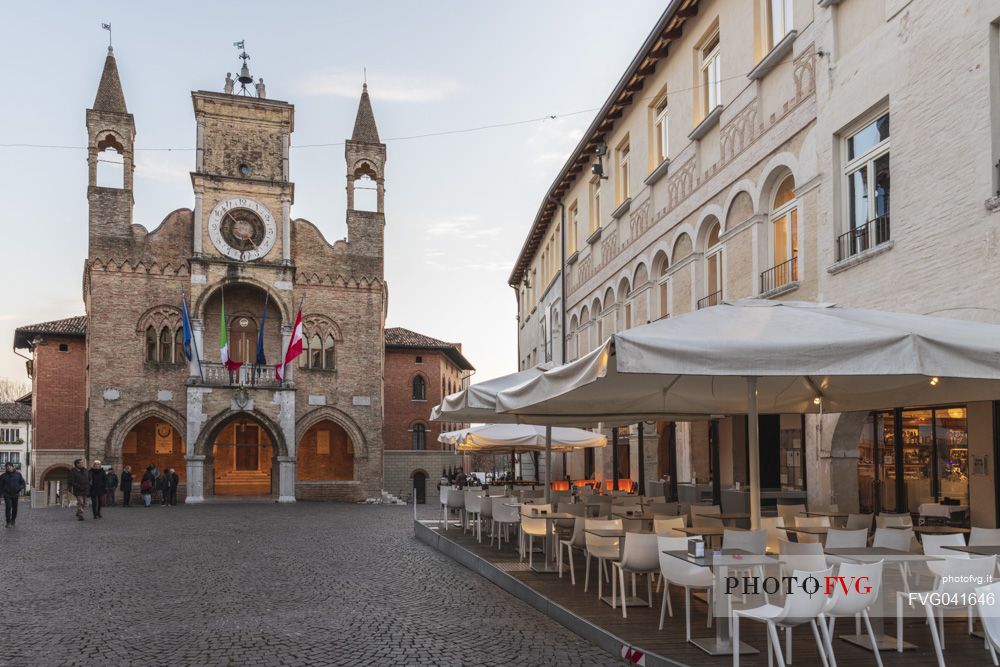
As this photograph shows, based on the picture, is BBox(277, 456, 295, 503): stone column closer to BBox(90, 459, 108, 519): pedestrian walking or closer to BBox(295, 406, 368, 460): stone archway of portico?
BBox(295, 406, 368, 460): stone archway of portico

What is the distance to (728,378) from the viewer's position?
28.1 feet

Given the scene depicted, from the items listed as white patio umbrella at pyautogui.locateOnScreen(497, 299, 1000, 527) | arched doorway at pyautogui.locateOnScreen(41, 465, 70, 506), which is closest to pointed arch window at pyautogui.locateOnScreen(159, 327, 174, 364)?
arched doorway at pyautogui.locateOnScreen(41, 465, 70, 506)

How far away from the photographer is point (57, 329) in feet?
132

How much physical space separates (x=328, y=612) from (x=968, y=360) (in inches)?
253

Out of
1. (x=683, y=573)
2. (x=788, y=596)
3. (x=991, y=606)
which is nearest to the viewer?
(x=991, y=606)

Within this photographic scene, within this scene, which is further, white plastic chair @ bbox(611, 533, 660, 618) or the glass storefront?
the glass storefront

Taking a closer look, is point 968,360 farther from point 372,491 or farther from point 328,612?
point 372,491

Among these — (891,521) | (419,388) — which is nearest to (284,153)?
(419,388)

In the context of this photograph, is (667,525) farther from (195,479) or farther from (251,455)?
(251,455)

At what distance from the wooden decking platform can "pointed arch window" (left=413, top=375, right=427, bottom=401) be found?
35.3 metres

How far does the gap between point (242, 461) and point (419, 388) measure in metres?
10.1

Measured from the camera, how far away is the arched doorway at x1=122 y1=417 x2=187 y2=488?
37438 millimetres

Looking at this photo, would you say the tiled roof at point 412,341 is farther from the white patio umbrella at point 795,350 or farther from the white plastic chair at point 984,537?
the white plastic chair at point 984,537

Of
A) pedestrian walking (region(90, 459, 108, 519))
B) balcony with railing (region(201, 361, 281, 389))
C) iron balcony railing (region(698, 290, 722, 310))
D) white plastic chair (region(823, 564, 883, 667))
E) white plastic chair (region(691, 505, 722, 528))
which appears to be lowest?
pedestrian walking (region(90, 459, 108, 519))
